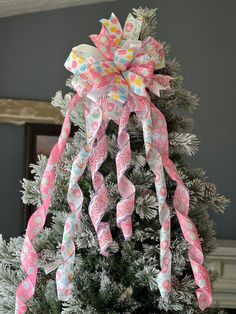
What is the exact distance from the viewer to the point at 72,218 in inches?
40.0

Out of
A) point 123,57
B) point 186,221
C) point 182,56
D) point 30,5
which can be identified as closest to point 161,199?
point 186,221

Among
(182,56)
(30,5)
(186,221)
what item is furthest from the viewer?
(182,56)

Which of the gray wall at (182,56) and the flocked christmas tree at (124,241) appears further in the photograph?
the gray wall at (182,56)

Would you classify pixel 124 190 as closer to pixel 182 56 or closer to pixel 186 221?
pixel 186 221

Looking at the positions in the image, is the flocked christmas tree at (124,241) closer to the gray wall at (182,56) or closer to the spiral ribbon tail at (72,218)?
the spiral ribbon tail at (72,218)

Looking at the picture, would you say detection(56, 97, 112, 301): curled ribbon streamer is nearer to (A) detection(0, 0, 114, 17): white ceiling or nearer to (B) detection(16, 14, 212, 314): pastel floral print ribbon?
(B) detection(16, 14, 212, 314): pastel floral print ribbon

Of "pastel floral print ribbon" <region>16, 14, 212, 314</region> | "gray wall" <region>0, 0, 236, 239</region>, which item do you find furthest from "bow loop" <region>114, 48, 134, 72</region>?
"gray wall" <region>0, 0, 236, 239</region>

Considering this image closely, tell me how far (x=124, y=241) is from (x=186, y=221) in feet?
0.43

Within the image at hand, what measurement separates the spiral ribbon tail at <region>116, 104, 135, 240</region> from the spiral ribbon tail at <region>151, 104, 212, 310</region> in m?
0.07

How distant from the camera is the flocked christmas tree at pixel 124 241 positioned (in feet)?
3.36

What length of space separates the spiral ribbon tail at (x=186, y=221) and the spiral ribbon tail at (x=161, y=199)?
17 mm

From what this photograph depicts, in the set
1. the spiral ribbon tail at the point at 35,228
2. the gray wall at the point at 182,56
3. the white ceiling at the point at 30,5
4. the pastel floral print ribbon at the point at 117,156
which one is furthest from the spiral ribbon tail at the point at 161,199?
the gray wall at the point at 182,56

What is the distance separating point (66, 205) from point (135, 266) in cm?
19

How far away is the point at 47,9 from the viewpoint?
336cm
